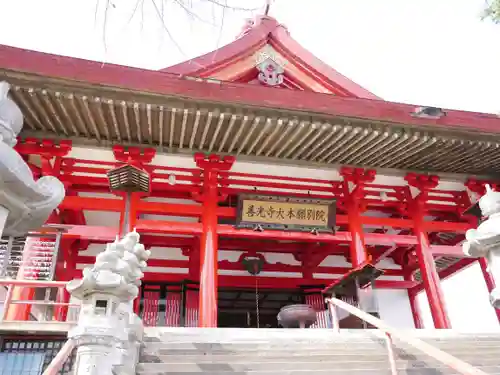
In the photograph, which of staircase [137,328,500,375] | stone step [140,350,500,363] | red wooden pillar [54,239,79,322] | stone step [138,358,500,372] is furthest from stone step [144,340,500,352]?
red wooden pillar [54,239,79,322]

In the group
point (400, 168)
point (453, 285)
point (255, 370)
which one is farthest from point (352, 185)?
point (453, 285)

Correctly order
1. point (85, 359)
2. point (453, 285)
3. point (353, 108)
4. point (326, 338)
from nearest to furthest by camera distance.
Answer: point (85, 359), point (326, 338), point (353, 108), point (453, 285)

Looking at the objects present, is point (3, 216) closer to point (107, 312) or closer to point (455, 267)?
point (107, 312)

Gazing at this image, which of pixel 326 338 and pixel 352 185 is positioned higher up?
pixel 352 185

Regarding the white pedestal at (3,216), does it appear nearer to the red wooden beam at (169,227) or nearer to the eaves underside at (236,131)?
the eaves underside at (236,131)

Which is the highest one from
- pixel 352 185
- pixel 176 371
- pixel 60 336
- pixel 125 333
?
pixel 352 185

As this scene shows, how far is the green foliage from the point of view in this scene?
7176mm

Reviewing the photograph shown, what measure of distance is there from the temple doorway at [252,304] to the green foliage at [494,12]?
7383 mm

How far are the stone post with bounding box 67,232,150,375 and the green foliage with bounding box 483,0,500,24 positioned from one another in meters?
7.26

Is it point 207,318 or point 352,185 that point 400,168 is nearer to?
point 352,185

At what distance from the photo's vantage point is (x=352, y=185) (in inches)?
350

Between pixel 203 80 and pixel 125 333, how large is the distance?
14.0 feet

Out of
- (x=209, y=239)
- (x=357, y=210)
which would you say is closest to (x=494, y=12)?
(x=357, y=210)

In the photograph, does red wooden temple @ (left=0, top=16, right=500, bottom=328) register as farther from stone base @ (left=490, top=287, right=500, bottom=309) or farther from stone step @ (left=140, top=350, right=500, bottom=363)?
stone base @ (left=490, top=287, right=500, bottom=309)
